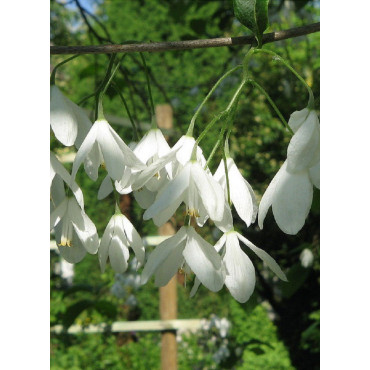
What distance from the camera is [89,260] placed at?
3930 mm

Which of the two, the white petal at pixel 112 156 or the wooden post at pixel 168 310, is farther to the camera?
the wooden post at pixel 168 310

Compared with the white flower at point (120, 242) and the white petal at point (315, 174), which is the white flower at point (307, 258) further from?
the white petal at point (315, 174)

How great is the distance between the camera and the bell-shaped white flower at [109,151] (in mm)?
571

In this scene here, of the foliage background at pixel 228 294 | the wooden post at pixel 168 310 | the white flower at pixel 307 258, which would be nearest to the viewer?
the white flower at pixel 307 258

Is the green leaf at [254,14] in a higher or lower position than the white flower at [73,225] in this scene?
higher

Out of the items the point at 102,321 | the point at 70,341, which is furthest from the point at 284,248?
the point at 70,341

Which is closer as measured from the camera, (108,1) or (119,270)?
(119,270)

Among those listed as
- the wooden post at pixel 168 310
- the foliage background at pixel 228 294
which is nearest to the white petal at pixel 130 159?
the foliage background at pixel 228 294

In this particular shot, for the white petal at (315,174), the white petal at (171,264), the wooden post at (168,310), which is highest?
the white petal at (315,174)

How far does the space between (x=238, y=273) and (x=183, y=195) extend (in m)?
0.09

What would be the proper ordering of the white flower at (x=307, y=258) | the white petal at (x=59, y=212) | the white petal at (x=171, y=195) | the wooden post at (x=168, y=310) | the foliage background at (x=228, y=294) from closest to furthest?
the white petal at (x=171, y=195) < the white petal at (x=59, y=212) < the white flower at (x=307, y=258) < the foliage background at (x=228, y=294) < the wooden post at (x=168, y=310)

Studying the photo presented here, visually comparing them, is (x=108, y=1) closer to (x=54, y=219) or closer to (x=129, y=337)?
(x=129, y=337)

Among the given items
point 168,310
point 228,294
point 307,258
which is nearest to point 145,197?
point 307,258
